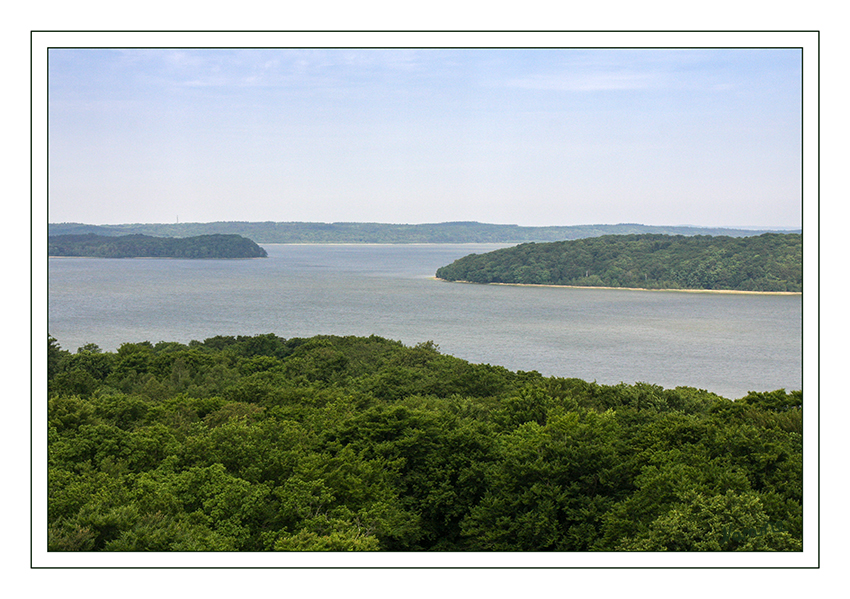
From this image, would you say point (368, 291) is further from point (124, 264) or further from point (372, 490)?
point (372, 490)

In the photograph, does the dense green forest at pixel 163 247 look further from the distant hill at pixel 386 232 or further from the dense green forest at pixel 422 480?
the dense green forest at pixel 422 480

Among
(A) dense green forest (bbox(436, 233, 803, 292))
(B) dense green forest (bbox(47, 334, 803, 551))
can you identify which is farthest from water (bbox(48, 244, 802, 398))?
(B) dense green forest (bbox(47, 334, 803, 551))

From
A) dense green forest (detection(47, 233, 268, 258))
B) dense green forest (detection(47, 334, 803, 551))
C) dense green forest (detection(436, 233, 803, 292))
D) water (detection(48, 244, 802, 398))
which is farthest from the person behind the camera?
dense green forest (detection(436, 233, 803, 292))

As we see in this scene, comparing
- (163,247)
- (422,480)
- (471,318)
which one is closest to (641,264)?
(471,318)

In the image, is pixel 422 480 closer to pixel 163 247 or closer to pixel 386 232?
pixel 163 247

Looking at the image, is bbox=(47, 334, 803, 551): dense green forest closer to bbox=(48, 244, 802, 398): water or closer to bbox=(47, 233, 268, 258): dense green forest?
bbox=(48, 244, 802, 398): water
